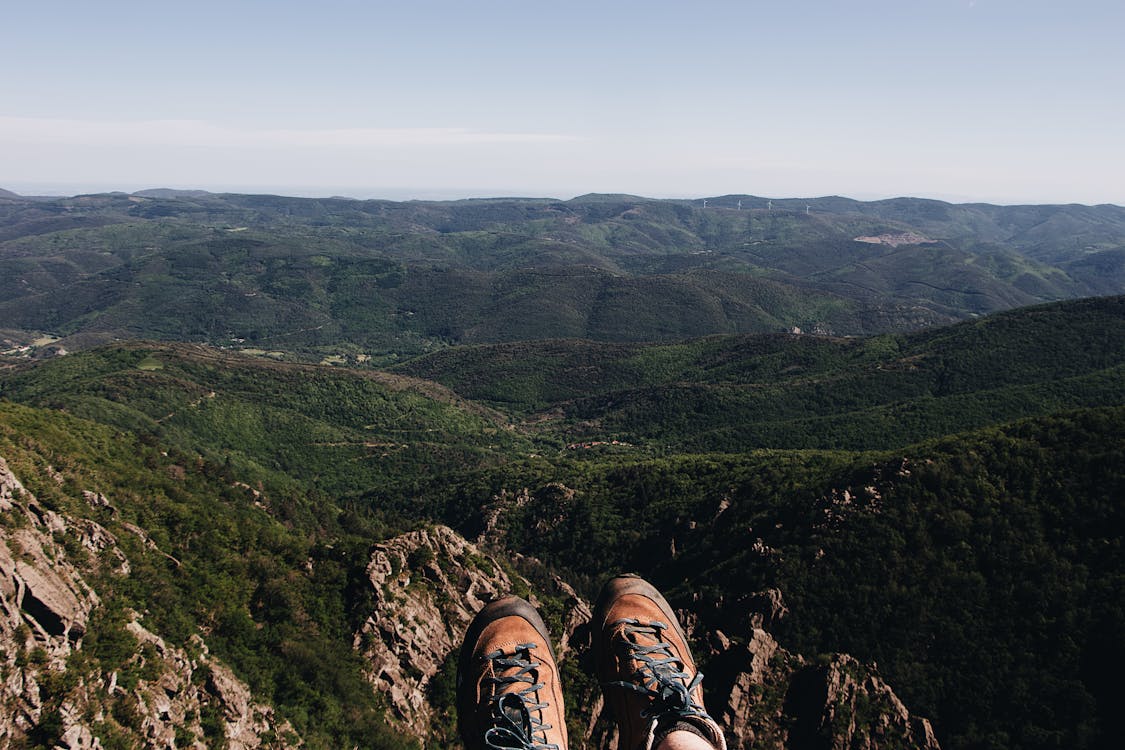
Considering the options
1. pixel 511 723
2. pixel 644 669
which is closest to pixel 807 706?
pixel 644 669

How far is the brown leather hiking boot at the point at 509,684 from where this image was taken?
45.5ft

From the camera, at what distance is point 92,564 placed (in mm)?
34250

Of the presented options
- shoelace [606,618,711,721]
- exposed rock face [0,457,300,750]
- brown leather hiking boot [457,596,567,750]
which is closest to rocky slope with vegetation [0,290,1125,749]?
exposed rock face [0,457,300,750]

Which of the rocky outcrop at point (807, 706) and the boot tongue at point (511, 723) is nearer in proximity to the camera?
the boot tongue at point (511, 723)

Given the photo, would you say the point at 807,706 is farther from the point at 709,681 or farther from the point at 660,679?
the point at 660,679

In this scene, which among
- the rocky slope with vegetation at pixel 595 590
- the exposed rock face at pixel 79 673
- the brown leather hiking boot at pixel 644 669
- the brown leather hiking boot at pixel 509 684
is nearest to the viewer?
the brown leather hiking boot at pixel 644 669

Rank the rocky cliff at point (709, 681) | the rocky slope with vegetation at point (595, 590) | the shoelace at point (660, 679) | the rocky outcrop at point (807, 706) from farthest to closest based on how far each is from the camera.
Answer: the rocky outcrop at point (807, 706) → the rocky cliff at point (709, 681) → the rocky slope with vegetation at point (595, 590) → the shoelace at point (660, 679)

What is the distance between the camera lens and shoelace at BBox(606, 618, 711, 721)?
12438mm

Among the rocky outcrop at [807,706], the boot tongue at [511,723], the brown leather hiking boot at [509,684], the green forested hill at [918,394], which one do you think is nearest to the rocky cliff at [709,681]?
the rocky outcrop at [807,706]

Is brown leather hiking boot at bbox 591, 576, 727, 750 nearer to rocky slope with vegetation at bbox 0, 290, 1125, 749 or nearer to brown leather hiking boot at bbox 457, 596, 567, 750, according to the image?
brown leather hiking boot at bbox 457, 596, 567, 750

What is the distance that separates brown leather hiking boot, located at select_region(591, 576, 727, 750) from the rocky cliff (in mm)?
32284

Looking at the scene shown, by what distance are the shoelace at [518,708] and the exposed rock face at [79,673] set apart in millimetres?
19118

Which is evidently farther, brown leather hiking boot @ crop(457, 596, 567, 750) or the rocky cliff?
the rocky cliff

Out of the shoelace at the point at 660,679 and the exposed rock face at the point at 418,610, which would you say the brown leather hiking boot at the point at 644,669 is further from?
the exposed rock face at the point at 418,610
